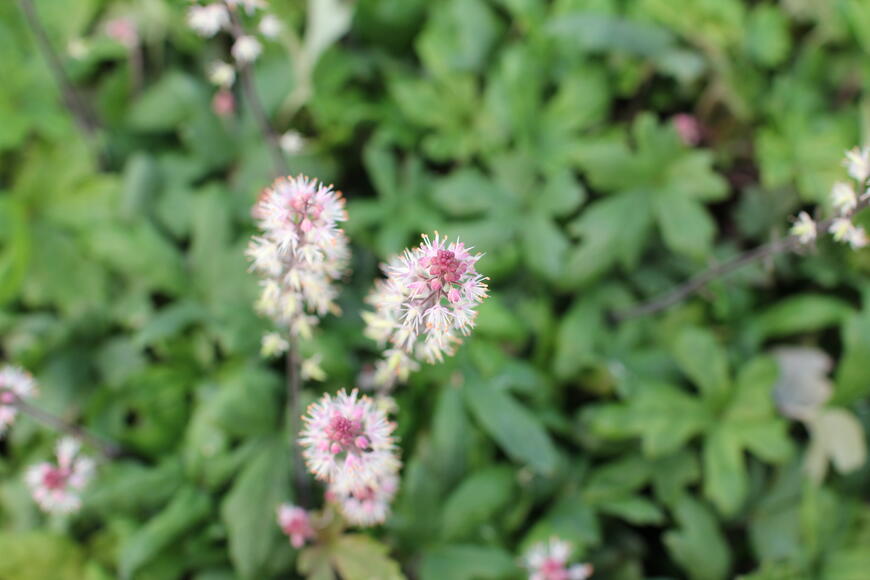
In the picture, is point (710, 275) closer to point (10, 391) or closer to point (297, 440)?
point (297, 440)

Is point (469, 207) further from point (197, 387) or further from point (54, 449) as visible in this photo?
point (54, 449)

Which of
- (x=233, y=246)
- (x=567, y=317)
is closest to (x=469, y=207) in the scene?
(x=567, y=317)

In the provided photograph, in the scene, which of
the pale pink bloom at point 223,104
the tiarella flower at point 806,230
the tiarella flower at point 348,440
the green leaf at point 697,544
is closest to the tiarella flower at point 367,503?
the tiarella flower at point 348,440

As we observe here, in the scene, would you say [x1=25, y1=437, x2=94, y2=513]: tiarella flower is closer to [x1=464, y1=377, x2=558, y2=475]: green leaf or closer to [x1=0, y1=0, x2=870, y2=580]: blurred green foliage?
[x1=0, y1=0, x2=870, y2=580]: blurred green foliage

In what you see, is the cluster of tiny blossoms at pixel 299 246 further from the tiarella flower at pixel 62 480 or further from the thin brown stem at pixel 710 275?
the thin brown stem at pixel 710 275

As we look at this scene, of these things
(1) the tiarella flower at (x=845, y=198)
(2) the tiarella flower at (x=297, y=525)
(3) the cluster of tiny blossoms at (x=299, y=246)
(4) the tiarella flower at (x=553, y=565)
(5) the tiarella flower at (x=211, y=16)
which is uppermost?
(5) the tiarella flower at (x=211, y=16)

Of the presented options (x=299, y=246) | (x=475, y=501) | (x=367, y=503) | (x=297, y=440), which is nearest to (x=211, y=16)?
(x=299, y=246)

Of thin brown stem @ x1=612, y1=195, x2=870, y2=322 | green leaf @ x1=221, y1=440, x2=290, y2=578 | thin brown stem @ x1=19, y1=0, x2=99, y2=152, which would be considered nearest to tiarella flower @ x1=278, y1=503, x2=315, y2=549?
green leaf @ x1=221, y1=440, x2=290, y2=578
